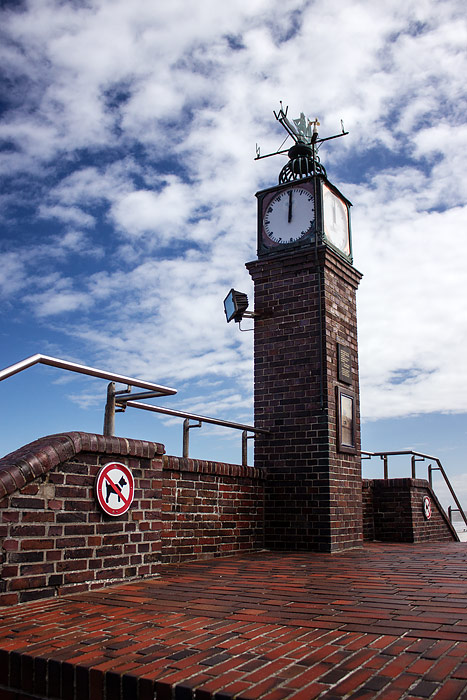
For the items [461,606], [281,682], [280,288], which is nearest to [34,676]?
[281,682]

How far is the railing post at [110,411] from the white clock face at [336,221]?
4.86m

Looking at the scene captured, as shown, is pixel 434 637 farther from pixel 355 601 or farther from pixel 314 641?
pixel 355 601

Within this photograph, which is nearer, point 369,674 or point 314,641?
point 369,674

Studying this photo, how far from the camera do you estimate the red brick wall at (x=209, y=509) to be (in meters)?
6.46

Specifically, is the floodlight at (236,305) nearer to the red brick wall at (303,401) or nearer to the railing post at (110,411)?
the red brick wall at (303,401)

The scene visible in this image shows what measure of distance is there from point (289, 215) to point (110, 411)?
504 centimetres

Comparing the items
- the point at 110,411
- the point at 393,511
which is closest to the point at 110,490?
the point at 110,411

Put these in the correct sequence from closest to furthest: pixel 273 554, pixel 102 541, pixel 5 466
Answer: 1. pixel 5 466
2. pixel 102 541
3. pixel 273 554

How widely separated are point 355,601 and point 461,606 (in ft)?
2.00

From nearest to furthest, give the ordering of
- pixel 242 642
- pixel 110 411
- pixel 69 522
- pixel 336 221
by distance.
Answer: pixel 242 642, pixel 69 522, pixel 110 411, pixel 336 221

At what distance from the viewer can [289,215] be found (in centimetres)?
911

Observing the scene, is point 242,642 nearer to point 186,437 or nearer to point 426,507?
point 186,437

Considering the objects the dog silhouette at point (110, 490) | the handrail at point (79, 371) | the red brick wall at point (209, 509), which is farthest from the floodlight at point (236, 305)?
the dog silhouette at point (110, 490)

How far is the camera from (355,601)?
12.7 ft
